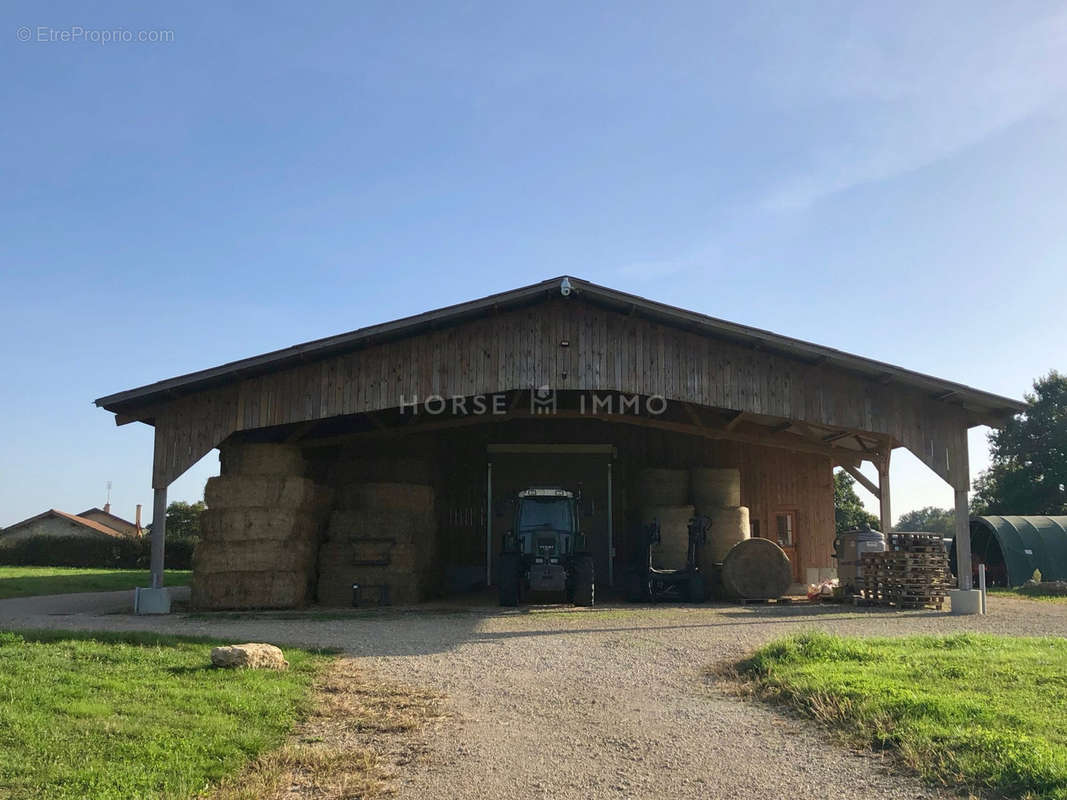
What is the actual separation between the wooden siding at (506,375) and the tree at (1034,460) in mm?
31202

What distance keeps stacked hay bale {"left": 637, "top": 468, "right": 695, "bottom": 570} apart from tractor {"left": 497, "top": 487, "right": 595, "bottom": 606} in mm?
3167

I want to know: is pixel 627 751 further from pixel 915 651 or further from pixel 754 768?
pixel 915 651

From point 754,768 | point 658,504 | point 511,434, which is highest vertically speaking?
point 511,434

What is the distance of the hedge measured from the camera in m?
34.2

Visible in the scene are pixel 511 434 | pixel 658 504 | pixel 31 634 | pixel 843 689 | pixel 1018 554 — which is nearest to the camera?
pixel 843 689

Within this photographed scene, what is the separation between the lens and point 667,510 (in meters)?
20.3

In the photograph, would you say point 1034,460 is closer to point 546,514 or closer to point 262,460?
point 546,514

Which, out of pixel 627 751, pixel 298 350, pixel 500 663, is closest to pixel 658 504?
pixel 298 350

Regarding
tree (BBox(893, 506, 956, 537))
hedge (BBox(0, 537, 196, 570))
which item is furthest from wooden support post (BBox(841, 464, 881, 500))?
tree (BBox(893, 506, 956, 537))

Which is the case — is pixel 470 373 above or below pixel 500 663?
above

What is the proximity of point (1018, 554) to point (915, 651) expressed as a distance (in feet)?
64.2

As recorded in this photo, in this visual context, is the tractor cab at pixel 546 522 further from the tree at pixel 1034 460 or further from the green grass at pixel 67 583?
the tree at pixel 1034 460

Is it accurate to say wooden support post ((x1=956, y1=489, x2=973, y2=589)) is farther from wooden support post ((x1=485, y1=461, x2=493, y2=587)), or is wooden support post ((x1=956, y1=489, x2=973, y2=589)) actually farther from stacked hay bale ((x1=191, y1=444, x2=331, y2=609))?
stacked hay bale ((x1=191, y1=444, x2=331, y2=609))

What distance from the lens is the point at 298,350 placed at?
15844 mm
